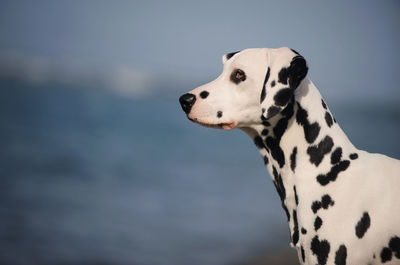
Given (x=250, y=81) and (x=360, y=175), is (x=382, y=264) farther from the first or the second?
(x=250, y=81)

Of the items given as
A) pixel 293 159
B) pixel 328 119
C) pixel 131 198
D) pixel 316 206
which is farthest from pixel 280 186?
pixel 131 198

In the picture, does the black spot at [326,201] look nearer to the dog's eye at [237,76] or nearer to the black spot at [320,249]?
the black spot at [320,249]

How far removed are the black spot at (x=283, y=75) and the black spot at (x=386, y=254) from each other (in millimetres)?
1310

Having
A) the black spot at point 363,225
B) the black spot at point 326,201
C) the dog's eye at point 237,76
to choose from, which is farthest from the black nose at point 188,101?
the black spot at point 363,225

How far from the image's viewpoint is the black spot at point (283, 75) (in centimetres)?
358

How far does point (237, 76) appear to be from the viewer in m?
3.82

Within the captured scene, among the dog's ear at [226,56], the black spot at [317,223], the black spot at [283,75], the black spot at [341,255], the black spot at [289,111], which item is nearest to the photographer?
the black spot at [341,255]

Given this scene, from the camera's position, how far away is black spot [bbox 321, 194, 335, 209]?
3.50m

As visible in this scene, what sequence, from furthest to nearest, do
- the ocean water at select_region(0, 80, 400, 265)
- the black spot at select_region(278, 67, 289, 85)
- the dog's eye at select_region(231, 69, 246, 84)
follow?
the ocean water at select_region(0, 80, 400, 265) → the dog's eye at select_region(231, 69, 246, 84) → the black spot at select_region(278, 67, 289, 85)

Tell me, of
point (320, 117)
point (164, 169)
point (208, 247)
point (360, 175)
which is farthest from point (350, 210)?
point (164, 169)

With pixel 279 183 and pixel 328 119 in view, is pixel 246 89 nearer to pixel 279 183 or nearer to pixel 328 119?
pixel 328 119

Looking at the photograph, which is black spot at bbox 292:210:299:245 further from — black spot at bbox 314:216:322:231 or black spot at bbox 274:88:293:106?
black spot at bbox 274:88:293:106

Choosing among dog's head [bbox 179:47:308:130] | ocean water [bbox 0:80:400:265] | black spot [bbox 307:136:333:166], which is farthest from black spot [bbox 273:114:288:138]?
ocean water [bbox 0:80:400:265]

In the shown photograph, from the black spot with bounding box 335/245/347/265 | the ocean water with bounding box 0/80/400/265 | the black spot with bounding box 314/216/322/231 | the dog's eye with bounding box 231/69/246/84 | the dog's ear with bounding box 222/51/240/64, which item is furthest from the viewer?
the ocean water with bounding box 0/80/400/265
